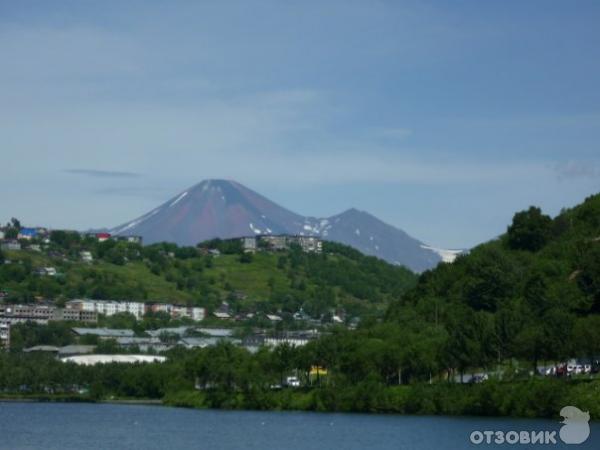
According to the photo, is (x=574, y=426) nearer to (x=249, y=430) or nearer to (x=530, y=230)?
(x=249, y=430)

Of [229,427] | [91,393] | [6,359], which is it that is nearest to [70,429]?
[229,427]

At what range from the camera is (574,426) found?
71938 mm

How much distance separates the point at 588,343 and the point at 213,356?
4016 cm

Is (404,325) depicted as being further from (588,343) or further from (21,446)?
(21,446)

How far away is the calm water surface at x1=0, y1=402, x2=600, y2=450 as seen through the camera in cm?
7028

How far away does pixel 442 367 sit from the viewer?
311 ft

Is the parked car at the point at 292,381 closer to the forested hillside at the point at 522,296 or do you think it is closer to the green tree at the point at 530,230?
the forested hillside at the point at 522,296

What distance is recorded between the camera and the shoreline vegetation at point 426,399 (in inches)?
3103

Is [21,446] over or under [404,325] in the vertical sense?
under

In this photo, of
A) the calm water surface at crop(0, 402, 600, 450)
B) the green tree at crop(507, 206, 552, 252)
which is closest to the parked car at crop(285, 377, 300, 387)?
the calm water surface at crop(0, 402, 600, 450)

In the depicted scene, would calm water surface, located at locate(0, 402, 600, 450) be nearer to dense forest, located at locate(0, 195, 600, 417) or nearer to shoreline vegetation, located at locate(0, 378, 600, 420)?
shoreline vegetation, located at locate(0, 378, 600, 420)

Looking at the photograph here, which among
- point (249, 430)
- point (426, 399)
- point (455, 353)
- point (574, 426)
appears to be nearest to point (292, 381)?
point (455, 353)

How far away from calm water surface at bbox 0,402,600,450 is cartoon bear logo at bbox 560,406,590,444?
0.59 m

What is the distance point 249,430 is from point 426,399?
13619 mm
